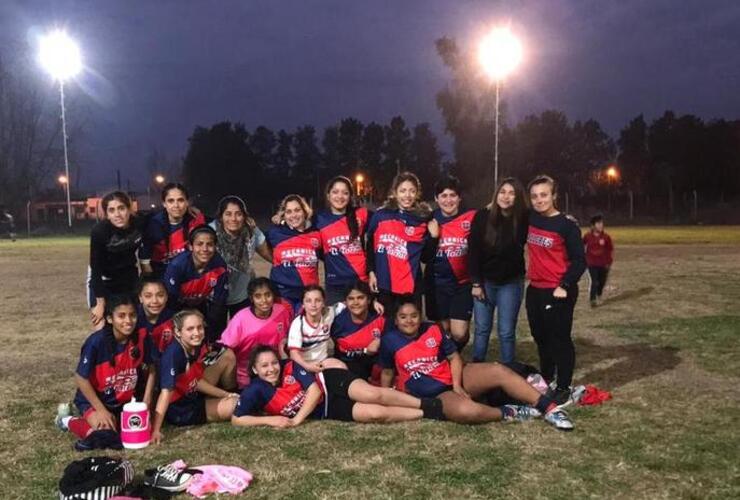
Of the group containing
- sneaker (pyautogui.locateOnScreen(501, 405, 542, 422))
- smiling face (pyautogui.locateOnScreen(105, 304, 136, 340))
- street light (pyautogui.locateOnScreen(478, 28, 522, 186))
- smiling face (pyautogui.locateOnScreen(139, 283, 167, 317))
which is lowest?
sneaker (pyautogui.locateOnScreen(501, 405, 542, 422))

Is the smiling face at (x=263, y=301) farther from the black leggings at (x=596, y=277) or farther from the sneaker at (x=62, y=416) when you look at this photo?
the black leggings at (x=596, y=277)

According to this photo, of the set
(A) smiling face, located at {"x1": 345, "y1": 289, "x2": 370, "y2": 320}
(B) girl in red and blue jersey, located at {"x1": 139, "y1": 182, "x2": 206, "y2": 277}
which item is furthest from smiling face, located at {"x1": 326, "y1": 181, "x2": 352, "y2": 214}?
(B) girl in red and blue jersey, located at {"x1": 139, "y1": 182, "x2": 206, "y2": 277}

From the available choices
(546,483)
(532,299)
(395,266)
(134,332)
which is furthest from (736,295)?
(134,332)

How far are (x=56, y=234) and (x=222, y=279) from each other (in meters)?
47.8

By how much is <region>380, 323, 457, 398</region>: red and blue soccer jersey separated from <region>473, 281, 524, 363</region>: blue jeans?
29.2 inches

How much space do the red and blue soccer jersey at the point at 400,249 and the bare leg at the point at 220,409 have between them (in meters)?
1.67

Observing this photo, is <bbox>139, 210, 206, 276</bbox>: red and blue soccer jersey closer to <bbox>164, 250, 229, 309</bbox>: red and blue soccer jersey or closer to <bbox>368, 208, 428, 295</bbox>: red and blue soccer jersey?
<bbox>164, 250, 229, 309</bbox>: red and blue soccer jersey

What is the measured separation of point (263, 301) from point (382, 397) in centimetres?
129

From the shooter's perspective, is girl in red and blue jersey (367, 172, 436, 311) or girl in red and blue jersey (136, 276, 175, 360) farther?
girl in red and blue jersey (367, 172, 436, 311)

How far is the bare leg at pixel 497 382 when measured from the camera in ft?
16.7

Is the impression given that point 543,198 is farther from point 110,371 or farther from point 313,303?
point 110,371

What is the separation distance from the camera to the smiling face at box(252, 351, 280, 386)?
504 cm

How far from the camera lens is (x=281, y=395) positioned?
16.9 feet

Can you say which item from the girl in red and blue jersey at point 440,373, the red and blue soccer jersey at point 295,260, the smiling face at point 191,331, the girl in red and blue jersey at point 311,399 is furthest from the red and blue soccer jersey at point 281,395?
the red and blue soccer jersey at point 295,260
